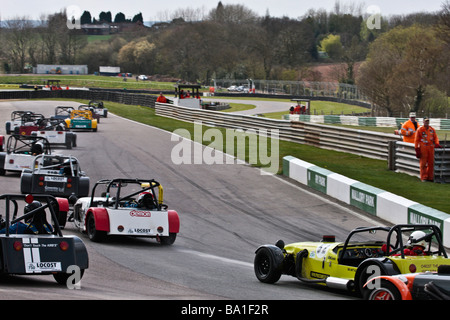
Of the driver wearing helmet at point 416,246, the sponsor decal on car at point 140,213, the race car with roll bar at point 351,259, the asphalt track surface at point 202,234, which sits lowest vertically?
the asphalt track surface at point 202,234

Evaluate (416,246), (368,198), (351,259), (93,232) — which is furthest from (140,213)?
(368,198)

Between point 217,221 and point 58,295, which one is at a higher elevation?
point 58,295

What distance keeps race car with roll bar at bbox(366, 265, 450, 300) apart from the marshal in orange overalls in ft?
41.5

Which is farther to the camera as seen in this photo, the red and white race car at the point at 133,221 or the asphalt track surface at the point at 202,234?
the red and white race car at the point at 133,221

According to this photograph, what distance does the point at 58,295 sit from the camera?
7.22 meters

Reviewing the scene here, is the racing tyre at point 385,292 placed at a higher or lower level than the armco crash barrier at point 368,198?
higher

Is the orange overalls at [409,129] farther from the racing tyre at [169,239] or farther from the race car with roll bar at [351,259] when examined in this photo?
the race car with roll bar at [351,259]

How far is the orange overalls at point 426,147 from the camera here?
61.6 feet

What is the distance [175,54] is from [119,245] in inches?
4495

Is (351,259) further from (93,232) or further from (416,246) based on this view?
(93,232)

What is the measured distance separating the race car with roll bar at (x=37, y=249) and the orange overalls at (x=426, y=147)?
40.7ft

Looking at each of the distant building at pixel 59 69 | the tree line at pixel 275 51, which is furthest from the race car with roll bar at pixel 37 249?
the distant building at pixel 59 69

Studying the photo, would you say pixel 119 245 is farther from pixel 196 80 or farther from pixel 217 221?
pixel 196 80

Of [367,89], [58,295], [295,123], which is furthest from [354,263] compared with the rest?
[367,89]
